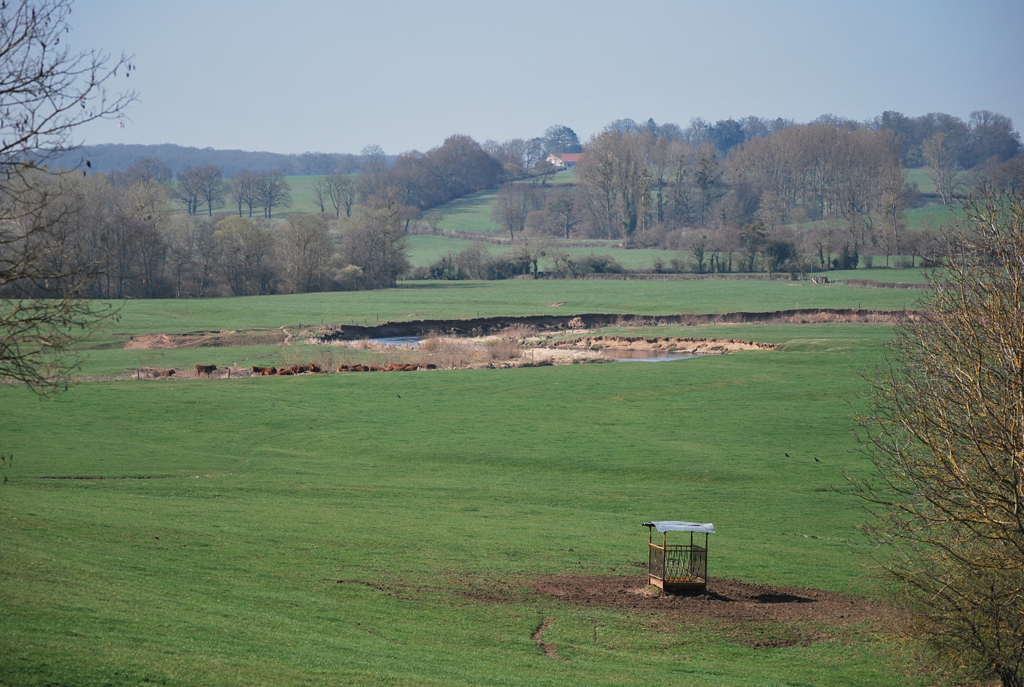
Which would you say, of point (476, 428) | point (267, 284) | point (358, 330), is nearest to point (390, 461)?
point (476, 428)

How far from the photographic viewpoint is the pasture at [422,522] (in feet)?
42.0

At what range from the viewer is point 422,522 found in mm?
22938

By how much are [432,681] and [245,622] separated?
12.0 feet

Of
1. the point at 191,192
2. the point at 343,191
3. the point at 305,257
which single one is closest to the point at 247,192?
the point at 191,192

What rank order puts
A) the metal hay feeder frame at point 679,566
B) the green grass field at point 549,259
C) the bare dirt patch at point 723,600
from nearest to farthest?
1. the bare dirt patch at point 723,600
2. the metal hay feeder frame at point 679,566
3. the green grass field at point 549,259

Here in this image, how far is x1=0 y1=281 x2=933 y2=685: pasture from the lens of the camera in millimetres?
12812

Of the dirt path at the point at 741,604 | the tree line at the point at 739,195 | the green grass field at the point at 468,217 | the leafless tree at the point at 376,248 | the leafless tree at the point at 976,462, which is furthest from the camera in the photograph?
the green grass field at the point at 468,217

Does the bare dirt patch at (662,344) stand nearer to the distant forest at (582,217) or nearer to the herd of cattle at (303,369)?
the herd of cattle at (303,369)

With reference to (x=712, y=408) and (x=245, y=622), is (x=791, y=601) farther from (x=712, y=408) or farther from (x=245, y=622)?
(x=712, y=408)

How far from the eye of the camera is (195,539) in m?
18.8

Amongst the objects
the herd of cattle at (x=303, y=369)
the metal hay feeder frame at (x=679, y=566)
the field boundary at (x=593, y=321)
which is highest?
the field boundary at (x=593, y=321)

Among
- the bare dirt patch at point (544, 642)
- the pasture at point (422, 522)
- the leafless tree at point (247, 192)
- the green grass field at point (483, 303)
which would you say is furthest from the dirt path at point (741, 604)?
the leafless tree at point (247, 192)

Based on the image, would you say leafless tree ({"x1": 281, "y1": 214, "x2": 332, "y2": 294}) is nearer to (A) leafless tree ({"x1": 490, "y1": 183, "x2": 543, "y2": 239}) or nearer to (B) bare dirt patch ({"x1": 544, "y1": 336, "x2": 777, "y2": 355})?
(B) bare dirt patch ({"x1": 544, "y1": 336, "x2": 777, "y2": 355})

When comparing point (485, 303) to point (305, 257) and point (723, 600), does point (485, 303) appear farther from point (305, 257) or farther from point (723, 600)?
point (723, 600)
